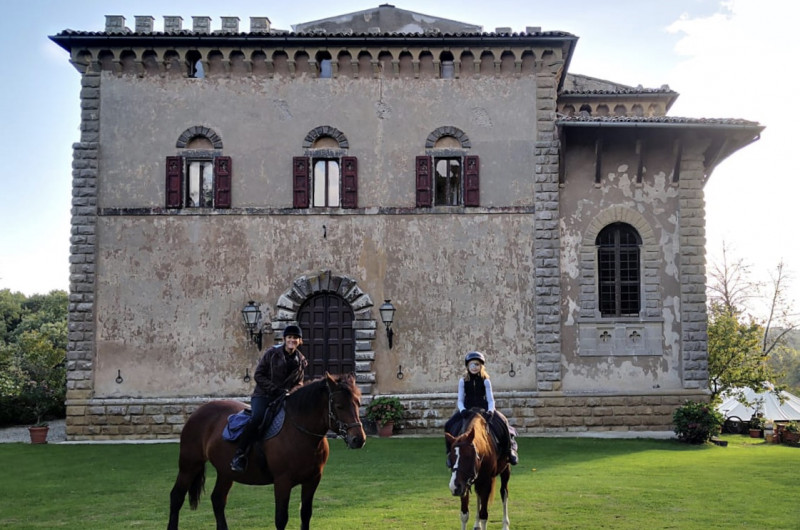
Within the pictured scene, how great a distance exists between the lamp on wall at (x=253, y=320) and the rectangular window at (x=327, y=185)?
3.40 metres

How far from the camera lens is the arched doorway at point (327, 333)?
22.6 m

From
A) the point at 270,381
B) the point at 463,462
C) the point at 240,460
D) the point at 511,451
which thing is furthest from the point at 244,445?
the point at 511,451

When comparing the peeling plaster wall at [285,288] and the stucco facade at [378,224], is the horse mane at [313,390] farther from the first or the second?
the peeling plaster wall at [285,288]

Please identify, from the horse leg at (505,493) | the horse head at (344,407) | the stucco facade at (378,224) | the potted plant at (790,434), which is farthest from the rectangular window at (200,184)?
the potted plant at (790,434)

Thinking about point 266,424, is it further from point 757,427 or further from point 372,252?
point 757,427

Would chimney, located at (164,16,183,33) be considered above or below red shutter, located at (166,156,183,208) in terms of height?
above

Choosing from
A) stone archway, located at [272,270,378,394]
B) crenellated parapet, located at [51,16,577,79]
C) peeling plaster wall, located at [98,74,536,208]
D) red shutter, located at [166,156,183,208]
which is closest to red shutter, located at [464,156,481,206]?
peeling plaster wall, located at [98,74,536,208]

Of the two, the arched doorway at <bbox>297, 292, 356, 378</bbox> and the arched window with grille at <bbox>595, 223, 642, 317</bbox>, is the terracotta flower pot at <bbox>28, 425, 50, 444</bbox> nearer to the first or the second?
the arched doorway at <bbox>297, 292, 356, 378</bbox>

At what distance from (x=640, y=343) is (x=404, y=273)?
684cm

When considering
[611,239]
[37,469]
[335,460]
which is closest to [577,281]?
[611,239]

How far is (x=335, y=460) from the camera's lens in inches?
669

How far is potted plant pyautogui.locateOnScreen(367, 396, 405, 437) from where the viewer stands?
2166 cm

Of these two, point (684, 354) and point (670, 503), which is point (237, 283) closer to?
point (684, 354)

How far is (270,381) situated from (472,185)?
14206 millimetres
